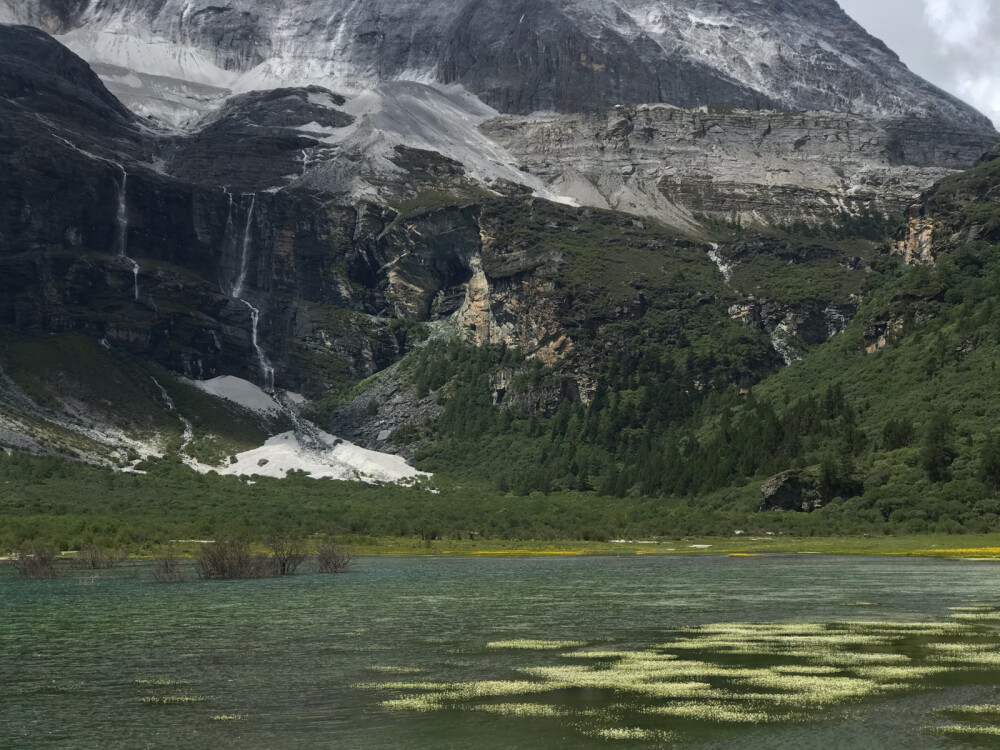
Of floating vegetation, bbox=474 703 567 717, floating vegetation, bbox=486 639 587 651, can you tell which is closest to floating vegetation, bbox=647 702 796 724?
floating vegetation, bbox=474 703 567 717


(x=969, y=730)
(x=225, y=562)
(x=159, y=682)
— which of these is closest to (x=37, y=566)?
(x=225, y=562)

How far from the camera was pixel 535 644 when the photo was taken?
49.2m

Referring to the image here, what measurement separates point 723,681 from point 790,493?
125 metres

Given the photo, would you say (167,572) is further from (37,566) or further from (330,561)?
(330,561)

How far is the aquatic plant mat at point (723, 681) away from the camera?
34.1 metres

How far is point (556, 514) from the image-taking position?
181875 millimetres

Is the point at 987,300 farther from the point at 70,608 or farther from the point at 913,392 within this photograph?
the point at 70,608

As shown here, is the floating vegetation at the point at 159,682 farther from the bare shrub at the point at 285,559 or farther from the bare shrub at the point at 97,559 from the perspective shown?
the bare shrub at the point at 97,559

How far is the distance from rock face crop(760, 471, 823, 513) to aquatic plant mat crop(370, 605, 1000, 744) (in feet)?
354

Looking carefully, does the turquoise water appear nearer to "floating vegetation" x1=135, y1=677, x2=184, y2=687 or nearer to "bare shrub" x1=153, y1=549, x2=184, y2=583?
"floating vegetation" x1=135, y1=677, x2=184, y2=687

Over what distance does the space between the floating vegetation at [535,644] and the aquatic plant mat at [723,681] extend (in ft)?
0.17

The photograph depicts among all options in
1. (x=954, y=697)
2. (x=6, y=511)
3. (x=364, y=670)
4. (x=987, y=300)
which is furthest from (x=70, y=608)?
(x=987, y=300)

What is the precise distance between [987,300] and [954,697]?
165217 millimetres

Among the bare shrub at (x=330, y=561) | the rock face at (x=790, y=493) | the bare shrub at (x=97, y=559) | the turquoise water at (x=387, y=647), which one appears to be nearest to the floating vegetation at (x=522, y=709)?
the turquoise water at (x=387, y=647)
